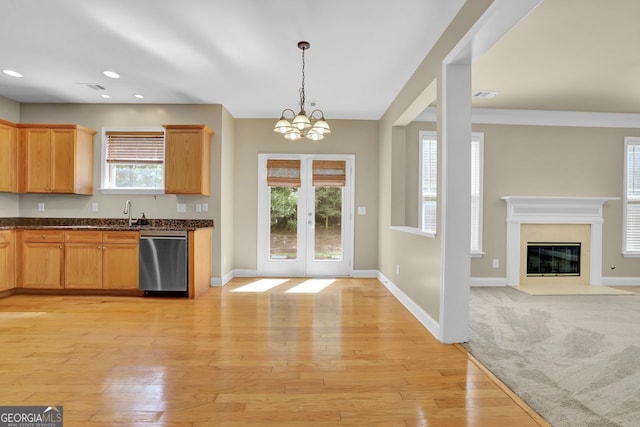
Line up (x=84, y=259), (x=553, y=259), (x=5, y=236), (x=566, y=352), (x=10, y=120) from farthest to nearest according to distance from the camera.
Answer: (x=553, y=259) → (x=10, y=120) → (x=84, y=259) → (x=5, y=236) → (x=566, y=352)

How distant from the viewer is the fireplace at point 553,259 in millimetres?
5141

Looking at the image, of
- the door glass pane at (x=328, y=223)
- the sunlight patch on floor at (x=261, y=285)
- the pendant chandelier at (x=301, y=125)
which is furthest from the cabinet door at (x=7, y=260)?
the door glass pane at (x=328, y=223)

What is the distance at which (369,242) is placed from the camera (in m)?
5.60

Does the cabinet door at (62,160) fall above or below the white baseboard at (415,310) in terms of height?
above

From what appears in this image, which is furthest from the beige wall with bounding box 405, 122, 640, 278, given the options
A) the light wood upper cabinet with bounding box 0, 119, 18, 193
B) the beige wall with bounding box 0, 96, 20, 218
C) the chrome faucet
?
the beige wall with bounding box 0, 96, 20, 218

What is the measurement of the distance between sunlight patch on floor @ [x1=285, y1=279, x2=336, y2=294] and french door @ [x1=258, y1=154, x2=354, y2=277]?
36 cm

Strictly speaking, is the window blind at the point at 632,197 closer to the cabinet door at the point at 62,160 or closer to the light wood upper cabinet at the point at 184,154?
the light wood upper cabinet at the point at 184,154

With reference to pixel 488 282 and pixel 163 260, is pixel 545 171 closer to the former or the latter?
pixel 488 282

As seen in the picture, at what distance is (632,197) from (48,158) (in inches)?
355

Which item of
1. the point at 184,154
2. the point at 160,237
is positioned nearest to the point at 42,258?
the point at 160,237

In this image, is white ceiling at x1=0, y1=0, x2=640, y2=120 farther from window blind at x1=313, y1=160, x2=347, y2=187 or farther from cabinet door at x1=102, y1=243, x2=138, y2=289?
cabinet door at x1=102, y1=243, x2=138, y2=289

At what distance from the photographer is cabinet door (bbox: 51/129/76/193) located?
4.51 metres

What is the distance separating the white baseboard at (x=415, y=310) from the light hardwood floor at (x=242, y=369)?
0.07 m

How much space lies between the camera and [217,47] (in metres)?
3.24
